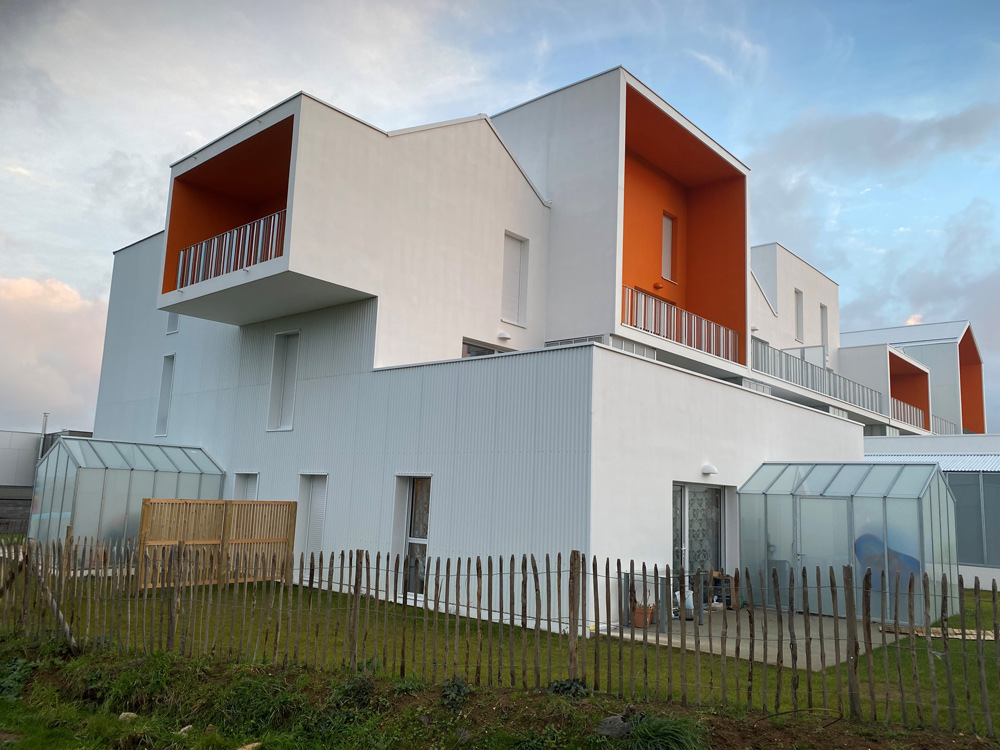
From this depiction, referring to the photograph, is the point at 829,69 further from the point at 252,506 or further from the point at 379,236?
the point at 252,506

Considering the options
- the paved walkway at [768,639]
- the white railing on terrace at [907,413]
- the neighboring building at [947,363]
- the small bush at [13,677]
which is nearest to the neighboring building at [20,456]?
the small bush at [13,677]

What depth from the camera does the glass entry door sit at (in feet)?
42.4

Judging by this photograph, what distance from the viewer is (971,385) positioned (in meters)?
38.4

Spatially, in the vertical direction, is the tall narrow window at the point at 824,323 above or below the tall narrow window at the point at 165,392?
above

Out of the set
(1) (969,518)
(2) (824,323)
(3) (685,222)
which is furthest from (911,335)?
(3) (685,222)

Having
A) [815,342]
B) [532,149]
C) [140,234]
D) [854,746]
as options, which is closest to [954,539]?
[854,746]

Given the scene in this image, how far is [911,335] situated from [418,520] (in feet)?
110

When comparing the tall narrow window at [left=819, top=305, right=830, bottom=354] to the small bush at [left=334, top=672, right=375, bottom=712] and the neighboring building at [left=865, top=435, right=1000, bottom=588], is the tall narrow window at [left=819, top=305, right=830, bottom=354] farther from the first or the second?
the small bush at [left=334, top=672, right=375, bottom=712]

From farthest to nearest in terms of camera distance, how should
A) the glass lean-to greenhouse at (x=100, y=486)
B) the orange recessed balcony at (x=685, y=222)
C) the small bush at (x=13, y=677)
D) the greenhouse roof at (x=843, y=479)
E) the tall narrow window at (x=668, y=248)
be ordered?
the tall narrow window at (x=668, y=248)
the orange recessed balcony at (x=685, y=222)
the glass lean-to greenhouse at (x=100, y=486)
the greenhouse roof at (x=843, y=479)
the small bush at (x=13, y=677)

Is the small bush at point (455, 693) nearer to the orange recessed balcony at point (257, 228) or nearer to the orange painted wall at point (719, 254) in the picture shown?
the orange recessed balcony at point (257, 228)

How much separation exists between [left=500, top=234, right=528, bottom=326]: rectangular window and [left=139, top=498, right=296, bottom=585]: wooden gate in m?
6.20

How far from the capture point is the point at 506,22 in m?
13.6

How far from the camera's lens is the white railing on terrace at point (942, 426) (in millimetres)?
34312

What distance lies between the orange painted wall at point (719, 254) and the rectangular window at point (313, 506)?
34.7ft
